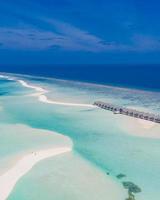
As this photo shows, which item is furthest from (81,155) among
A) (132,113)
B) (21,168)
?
(132,113)

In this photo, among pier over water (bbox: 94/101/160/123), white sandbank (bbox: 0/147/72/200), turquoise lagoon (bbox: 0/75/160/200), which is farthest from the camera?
pier over water (bbox: 94/101/160/123)

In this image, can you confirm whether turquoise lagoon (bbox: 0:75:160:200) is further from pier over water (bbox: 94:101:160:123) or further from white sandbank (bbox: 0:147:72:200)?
pier over water (bbox: 94:101:160:123)

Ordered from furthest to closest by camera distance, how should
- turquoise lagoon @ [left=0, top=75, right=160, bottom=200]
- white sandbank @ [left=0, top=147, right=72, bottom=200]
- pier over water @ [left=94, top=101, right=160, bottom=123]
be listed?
pier over water @ [left=94, top=101, right=160, bottom=123], turquoise lagoon @ [left=0, top=75, right=160, bottom=200], white sandbank @ [left=0, top=147, right=72, bottom=200]

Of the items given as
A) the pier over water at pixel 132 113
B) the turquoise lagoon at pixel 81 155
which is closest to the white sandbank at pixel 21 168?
the turquoise lagoon at pixel 81 155

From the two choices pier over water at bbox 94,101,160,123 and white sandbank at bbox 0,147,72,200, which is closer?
white sandbank at bbox 0,147,72,200

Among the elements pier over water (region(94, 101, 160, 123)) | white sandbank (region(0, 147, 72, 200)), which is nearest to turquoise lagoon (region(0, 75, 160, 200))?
white sandbank (region(0, 147, 72, 200))

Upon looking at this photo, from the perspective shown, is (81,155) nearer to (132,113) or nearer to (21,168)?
(21,168)

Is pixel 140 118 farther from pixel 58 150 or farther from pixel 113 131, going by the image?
pixel 58 150
